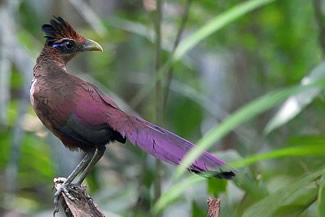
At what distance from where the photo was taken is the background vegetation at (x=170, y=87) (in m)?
3.50

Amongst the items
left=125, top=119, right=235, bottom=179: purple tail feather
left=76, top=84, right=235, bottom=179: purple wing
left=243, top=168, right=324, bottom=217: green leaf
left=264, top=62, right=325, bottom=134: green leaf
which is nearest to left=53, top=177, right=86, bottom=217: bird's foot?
left=76, top=84, right=235, bottom=179: purple wing

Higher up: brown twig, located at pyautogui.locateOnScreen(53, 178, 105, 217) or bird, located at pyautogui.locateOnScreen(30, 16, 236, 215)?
bird, located at pyautogui.locateOnScreen(30, 16, 236, 215)

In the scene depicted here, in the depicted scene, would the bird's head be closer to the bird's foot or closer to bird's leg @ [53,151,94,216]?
bird's leg @ [53,151,94,216]

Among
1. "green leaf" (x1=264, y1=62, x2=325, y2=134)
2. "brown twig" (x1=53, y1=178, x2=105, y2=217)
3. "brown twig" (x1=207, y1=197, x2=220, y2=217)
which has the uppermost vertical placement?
"green leaf" (x1=264, y1=62, x2=325, y2=134)

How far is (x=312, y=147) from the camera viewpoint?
233 centimetres

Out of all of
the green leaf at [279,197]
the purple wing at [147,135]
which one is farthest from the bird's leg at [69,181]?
the green leaf at [279,197]

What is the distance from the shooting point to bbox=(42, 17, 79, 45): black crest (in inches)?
129

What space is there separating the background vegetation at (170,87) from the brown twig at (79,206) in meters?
0.46

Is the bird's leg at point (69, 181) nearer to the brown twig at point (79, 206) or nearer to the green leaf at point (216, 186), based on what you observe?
the brown twig at point (79, 206)

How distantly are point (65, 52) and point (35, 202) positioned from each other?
2.78 meters

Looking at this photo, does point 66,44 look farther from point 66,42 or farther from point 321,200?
point 321,200

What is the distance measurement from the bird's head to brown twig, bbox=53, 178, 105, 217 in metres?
0.71

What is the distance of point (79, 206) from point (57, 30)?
0.93 m

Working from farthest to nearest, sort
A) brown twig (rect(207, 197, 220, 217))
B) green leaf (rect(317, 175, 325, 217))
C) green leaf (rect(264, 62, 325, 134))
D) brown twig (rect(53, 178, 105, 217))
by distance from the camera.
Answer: green leaf (rect(264, 62, 325, 134)) → brown twig (rect(53, 178, 105, 217)) → brown twig (rect(207, 197, 220, 217)) → green leaf (rect(317, 175, 325, 217))
